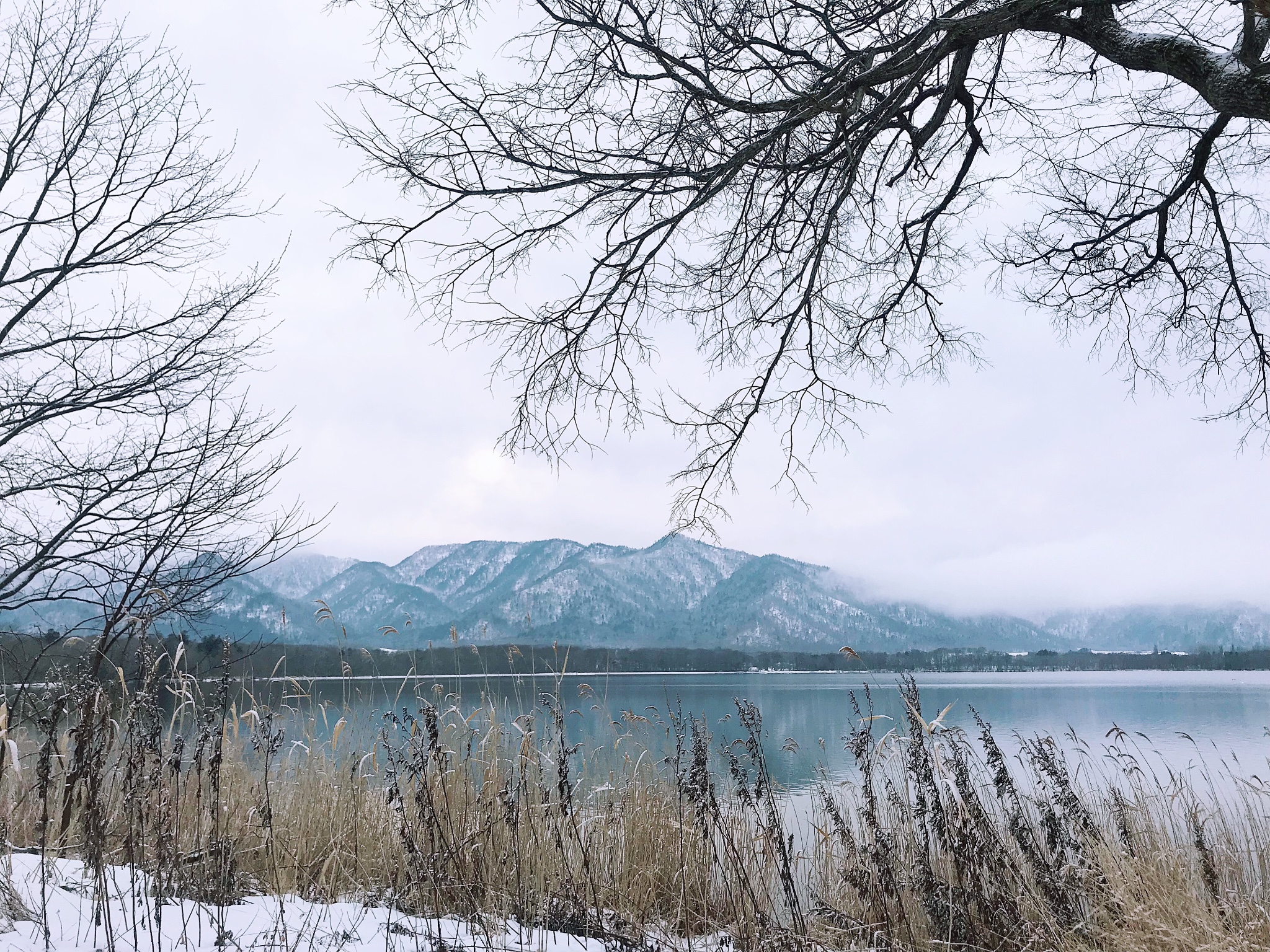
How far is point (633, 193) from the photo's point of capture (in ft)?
14.1

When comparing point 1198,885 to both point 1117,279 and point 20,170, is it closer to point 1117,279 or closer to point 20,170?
point 1117,279

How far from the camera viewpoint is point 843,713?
31.7 meters

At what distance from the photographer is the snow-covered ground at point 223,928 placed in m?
2.28

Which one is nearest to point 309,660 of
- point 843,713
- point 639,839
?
point 639,839

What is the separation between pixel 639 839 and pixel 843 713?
98.4ft

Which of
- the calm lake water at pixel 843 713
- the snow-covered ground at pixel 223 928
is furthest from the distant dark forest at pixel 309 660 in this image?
the snow-covered ground at pixel 223 928

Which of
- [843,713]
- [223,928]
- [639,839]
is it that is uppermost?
[223,928]

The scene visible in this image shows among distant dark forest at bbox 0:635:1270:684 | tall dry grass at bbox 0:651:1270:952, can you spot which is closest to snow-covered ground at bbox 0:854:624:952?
tall dry grass at bbox 0:651:1270:952

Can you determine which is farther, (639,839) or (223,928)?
(639,839)

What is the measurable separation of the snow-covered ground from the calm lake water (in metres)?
1.06

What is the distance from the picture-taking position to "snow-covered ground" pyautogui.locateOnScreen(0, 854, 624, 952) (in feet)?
7.47

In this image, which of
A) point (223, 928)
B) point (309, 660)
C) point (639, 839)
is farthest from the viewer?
point (309, 660)

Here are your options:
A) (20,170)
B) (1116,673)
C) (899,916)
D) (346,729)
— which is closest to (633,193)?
(899,916)

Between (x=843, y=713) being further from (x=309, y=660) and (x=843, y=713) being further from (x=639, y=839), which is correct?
(x=639, y=839)
